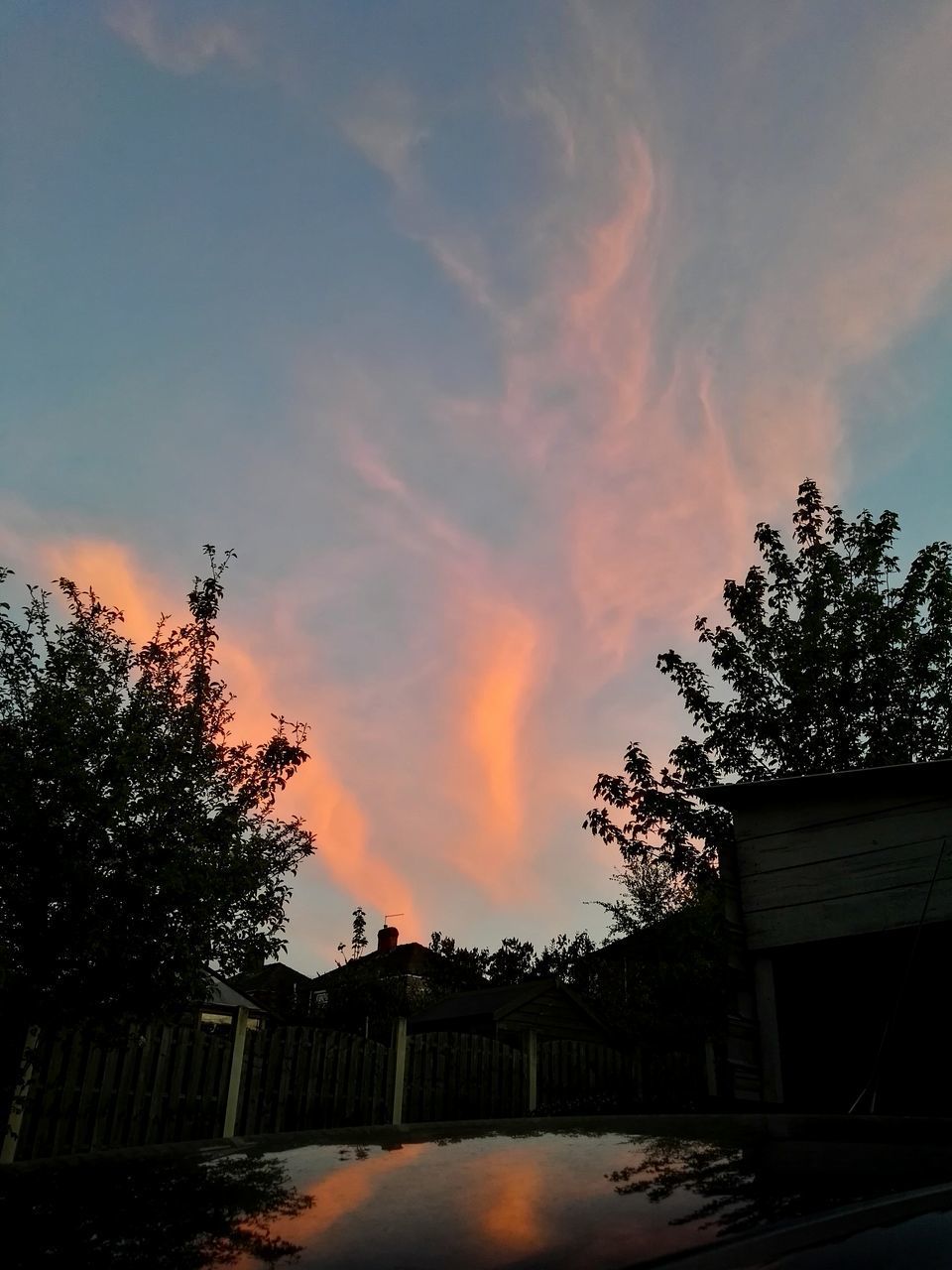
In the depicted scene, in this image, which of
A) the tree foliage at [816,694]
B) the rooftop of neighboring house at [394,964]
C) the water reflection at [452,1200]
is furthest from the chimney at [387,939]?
the water reflection at [452,1200]

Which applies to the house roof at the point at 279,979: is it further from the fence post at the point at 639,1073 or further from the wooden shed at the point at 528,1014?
the fence post at the point at 639,1073

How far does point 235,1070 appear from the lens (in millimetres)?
10391

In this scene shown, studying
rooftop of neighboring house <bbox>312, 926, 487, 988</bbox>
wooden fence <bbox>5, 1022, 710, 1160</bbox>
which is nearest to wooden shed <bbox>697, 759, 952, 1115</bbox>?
wooden fence <bbox>5, 1022, 710, 1160</bbox>

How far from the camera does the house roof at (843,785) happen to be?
7672 mm

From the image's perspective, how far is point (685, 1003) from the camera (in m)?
22.9

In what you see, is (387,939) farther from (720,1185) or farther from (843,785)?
(720,1185)

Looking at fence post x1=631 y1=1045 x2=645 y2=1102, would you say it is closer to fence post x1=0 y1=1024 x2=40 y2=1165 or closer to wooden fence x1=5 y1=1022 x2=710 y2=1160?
wooden fence x1=5 y1=1022 x2=710 y2=1160

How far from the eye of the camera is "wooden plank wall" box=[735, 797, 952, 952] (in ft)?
24.9

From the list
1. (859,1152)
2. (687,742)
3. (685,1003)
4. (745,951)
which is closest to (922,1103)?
(745,951)

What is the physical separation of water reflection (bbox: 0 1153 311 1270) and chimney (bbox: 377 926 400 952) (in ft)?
192

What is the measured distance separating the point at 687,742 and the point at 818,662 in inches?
111

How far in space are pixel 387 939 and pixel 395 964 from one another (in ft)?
9.41

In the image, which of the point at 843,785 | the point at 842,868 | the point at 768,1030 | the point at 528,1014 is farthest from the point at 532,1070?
the point at 528,1014

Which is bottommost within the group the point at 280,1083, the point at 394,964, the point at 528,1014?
the point at 280,1083
